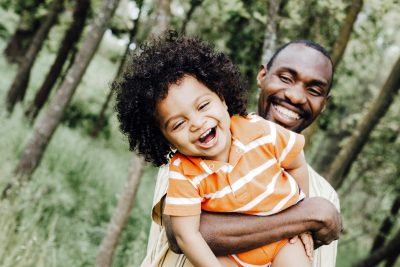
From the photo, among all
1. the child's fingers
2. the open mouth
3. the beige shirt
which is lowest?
the beige shirt

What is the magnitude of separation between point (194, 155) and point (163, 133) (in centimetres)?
20

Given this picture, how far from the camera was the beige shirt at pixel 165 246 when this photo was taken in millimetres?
2252

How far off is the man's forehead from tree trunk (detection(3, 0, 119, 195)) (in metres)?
2.68

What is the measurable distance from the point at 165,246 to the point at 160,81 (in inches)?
31.7

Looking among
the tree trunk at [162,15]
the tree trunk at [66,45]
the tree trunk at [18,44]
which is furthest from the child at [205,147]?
the tree trunk at [18,44]

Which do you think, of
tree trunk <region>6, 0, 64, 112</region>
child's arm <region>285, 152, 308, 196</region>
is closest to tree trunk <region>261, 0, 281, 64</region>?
child's arm <region>285, 152, 308, 196</region>

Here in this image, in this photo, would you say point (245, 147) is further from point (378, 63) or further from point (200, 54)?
point (378, 63)

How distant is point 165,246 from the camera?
7.51 feet

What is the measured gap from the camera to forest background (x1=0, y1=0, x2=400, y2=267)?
15.1 feet

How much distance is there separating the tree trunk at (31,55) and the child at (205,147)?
8355 mm

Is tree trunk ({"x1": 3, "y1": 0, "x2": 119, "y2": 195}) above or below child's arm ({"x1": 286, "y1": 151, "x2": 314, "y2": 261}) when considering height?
below

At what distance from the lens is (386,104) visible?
19.2ft

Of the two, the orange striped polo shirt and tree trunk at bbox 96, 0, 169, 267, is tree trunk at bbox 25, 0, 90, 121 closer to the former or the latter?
tree trunk at bbox 96, 0, 169, 267

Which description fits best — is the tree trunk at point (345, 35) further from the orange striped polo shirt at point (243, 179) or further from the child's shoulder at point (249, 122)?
the orange striped polo shirt at point (243, 179)
